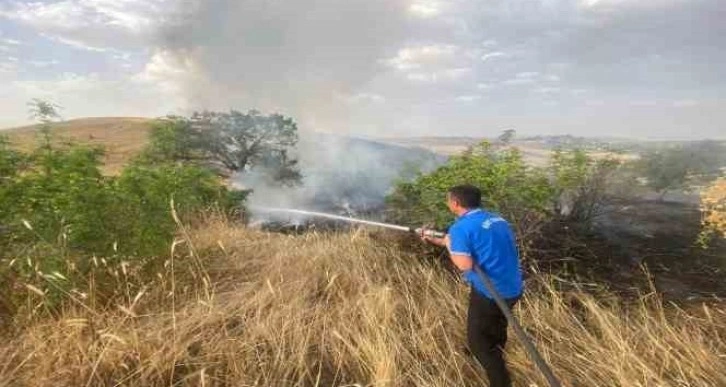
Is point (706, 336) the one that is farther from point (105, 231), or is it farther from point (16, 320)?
point (16, 320)

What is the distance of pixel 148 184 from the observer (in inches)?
268

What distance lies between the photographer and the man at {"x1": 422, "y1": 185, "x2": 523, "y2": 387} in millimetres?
3807

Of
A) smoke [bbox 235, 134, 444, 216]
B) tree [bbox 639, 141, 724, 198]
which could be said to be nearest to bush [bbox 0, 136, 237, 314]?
smoke [bbox 235, 134, 444, 216]

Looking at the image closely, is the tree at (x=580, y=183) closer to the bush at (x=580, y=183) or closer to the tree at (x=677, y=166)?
the bush at (x=580, y=183)

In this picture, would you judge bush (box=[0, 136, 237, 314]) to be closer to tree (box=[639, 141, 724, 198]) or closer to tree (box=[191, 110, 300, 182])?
tree (box=[639, 141, 724, 198])

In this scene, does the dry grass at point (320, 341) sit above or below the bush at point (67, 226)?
below

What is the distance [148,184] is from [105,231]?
193 cm

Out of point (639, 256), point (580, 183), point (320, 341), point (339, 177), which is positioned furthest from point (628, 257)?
point (339, 177)

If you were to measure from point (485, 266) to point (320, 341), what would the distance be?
156 cm

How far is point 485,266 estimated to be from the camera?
12.7 feet

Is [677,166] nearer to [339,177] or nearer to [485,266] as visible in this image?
[485,266]

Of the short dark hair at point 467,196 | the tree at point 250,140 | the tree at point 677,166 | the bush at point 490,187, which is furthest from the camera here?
the tree at point 250,140

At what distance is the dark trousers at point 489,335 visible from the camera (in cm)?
383

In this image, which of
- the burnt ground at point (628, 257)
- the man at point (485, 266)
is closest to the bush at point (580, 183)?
the burnt ground at point (628, 257)
